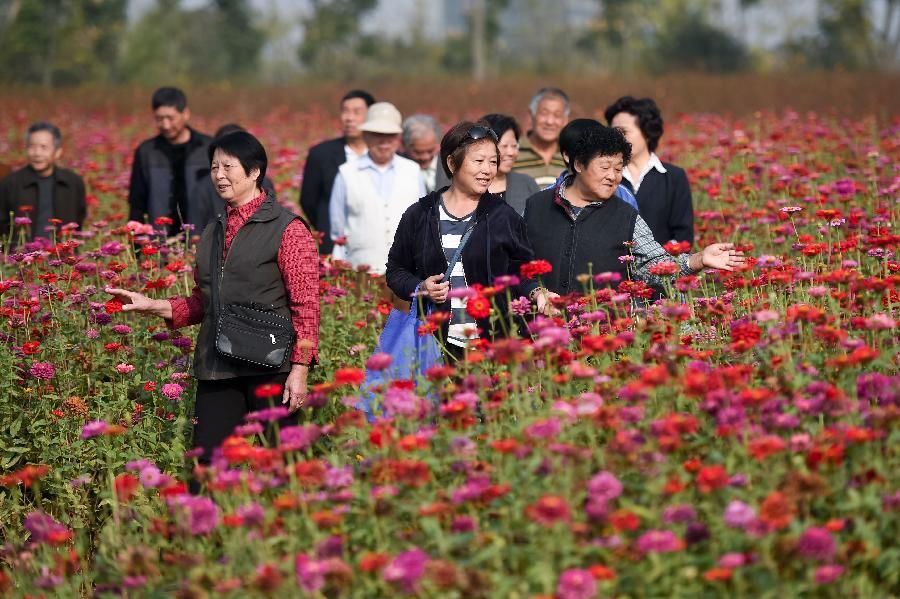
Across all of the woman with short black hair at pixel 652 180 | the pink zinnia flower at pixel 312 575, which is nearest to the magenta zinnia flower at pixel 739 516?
the pink zinnia flower at pixel 312 575

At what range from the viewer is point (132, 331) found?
233 inches

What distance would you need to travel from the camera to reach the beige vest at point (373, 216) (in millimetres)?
7199

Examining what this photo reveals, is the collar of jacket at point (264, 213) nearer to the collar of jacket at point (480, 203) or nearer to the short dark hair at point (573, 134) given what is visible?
the collar of jacket at point (480, 203)

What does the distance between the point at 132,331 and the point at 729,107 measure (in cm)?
1786

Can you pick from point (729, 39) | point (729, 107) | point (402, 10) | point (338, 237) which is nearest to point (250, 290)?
point (338, 237)

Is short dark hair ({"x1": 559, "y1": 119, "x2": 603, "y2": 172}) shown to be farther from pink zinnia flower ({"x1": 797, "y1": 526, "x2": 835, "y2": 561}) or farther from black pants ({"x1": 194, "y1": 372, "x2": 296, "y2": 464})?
pink zinnia flower ({"x1": 797, "y1": 526, "x2": 835, "y2": 561})

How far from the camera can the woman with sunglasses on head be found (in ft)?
15.3

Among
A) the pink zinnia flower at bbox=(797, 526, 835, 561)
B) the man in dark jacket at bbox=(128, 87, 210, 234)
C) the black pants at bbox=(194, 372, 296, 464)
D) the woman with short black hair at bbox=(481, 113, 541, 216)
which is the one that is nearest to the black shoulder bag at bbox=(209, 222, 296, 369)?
the black pants at bbox=(194, 372, 296, 464)

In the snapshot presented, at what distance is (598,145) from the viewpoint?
4.96 metres

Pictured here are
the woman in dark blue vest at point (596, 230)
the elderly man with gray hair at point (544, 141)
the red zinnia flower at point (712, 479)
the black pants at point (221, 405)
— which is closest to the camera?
the red zinnia flower at point (712, 479)

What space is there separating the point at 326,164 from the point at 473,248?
3697 mm

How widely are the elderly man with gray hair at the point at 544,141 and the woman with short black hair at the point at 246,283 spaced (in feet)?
8.36

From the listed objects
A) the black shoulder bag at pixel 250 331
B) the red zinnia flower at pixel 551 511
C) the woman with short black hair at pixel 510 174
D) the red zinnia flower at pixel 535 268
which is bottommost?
the red zinnia flower at pixel 551 511

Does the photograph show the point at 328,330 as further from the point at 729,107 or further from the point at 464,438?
the point at 729,107
